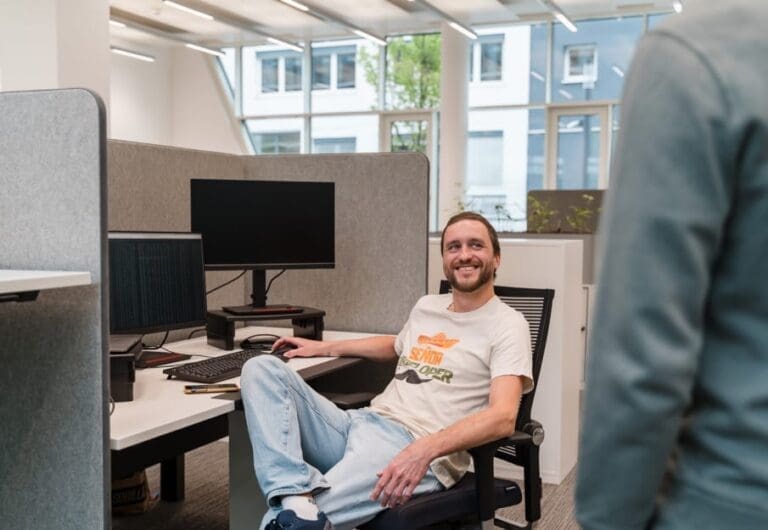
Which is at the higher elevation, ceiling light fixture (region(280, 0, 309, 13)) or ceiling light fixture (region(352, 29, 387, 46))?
ceiling light fixture (region(280, 0, 309, 13))

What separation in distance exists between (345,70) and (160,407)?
832cm

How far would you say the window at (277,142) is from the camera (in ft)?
32.8

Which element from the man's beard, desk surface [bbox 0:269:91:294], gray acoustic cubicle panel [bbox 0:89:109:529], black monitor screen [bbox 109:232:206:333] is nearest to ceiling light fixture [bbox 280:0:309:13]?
black monitor screen [bbox 109:232:206:333]

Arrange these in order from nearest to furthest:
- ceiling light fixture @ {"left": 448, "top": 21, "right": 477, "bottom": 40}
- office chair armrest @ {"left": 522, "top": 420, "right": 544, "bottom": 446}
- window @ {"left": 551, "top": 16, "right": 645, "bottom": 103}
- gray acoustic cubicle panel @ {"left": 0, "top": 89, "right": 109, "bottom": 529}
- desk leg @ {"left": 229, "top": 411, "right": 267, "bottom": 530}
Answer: gray acoustic cubicle panel @ {"left": 0, "top": 89, "right": 109, "bottom": 529}
office chair armrest @ {"left": 522, "top": 420, "right": 544, "bottom": 446}
desk leg @ {"left": 229, "top": 411, "right": 267, "bottom": 530}
ceiling light fixture @ {"left": 448, "top": 21, "right": 477, "bottom": 40}
window @ {"left": 551, "top": 16, "right": 645, "bottom": 103}

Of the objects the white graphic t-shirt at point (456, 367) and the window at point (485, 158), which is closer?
the white graphic t-shirt at point (456, 367)

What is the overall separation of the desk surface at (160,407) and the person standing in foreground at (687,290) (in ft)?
3.44

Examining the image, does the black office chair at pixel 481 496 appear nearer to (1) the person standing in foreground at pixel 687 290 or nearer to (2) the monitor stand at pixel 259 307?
(2) the monitor stand at pixel 259 307

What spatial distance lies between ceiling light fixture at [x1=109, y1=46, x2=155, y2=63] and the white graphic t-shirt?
761 cm

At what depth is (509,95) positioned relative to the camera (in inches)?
347

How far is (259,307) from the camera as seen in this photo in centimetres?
250

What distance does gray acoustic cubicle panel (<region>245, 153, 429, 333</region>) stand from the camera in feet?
8.54

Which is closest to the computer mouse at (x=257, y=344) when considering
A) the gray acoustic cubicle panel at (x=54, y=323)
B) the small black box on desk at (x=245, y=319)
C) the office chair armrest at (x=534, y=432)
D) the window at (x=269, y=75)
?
the small black box on desk at (x=245, y=319)

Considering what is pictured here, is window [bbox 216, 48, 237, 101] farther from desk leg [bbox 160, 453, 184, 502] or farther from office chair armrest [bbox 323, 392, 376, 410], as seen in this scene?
office chair armrest [bbox 323, 392, 376, 410]

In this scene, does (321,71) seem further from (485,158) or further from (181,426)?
(181,426)
